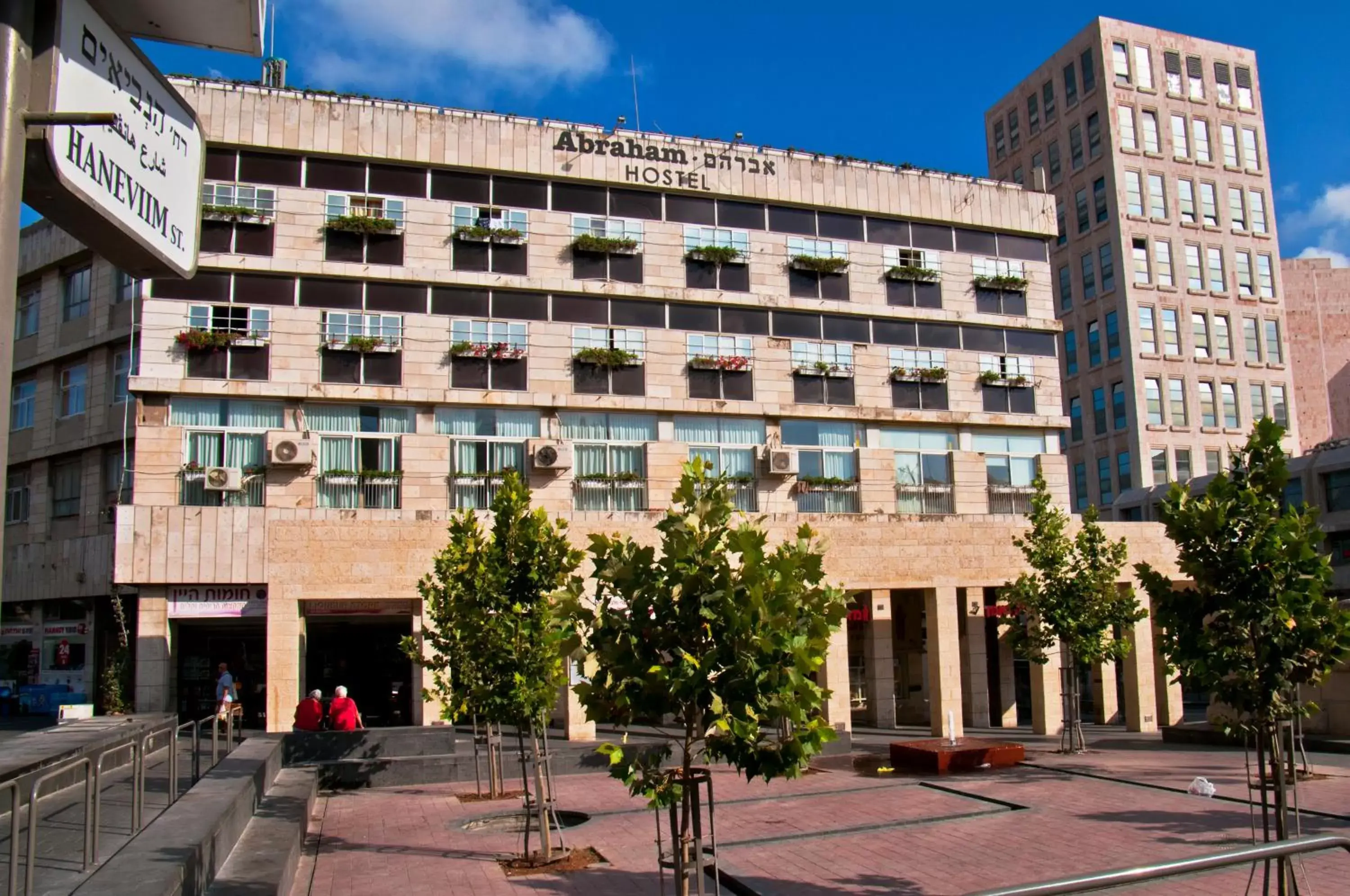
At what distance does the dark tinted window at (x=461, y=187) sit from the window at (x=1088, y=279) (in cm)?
4112

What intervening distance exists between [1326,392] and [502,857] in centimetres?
7113

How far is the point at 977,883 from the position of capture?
37.1 feet

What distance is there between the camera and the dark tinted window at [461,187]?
29.3 m

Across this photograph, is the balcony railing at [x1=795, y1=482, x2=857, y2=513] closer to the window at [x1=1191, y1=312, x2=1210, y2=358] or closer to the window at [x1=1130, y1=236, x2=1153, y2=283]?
the window at [x1=1130, y1=236, x2=1153, y2=283]

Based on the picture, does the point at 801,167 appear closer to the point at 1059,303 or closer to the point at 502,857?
the point at 502,857

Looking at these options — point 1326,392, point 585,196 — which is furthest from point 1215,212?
point 585,196

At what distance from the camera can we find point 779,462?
30.8 m

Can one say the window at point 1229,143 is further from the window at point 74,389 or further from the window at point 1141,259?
the window at point 74,389

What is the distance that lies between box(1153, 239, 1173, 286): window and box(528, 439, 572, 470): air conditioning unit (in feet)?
137

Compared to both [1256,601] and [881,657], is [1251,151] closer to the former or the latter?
[881,657]

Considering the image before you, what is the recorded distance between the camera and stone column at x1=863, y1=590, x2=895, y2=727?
103 feet

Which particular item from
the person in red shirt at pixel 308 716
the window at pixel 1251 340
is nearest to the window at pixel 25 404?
the person in red shirt at pixel 308 716

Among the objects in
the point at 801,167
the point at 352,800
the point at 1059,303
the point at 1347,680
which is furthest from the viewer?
the point at 1059,303

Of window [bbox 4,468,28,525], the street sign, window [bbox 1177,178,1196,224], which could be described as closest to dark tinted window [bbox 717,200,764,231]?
window [bbox 4,468,28,525]
